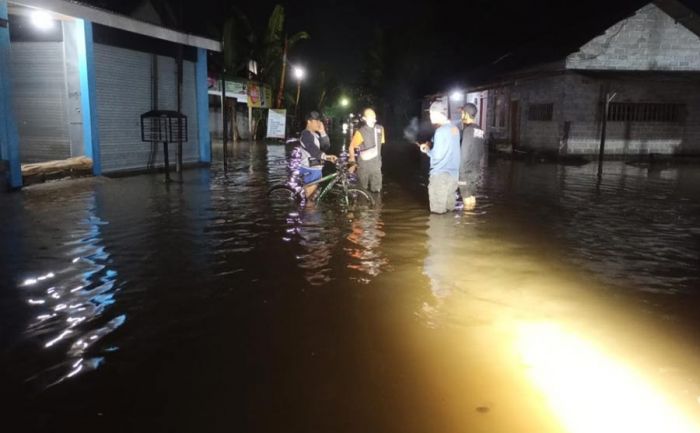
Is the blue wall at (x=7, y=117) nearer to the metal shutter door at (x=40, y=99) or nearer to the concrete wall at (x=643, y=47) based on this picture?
the metal shutter door at (x=40, y=99)

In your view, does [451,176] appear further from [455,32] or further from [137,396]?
[455,32]

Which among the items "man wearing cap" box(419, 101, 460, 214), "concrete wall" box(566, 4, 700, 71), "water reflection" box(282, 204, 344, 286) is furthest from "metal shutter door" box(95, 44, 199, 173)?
"concrete wall" box(566, 4, 700, 71)

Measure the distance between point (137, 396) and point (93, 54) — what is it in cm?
1309

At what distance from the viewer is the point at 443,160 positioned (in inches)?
391

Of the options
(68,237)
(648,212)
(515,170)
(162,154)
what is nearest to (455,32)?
(515,170)

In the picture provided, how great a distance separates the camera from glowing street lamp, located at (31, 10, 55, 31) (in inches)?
537

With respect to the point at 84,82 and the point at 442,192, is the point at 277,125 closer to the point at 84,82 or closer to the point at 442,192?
the point at 84,82

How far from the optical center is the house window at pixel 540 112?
83.3 ft

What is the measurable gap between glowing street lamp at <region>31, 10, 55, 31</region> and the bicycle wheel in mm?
8756

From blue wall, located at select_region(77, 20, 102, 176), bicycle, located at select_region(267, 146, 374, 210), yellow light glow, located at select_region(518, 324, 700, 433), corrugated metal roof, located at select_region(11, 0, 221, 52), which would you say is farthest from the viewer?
blue wall, located at select_region(77, 20, 102, 176)

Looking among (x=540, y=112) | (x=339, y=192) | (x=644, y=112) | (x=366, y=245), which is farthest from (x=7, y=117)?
(x=644, y=112)

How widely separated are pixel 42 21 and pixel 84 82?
6.09ft

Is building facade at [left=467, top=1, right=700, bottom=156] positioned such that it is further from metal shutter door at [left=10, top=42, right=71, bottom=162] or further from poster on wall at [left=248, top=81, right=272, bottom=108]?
metal shutter door at [left=10, top=42, right=71, bottom=162]

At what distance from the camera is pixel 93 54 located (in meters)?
14.6
